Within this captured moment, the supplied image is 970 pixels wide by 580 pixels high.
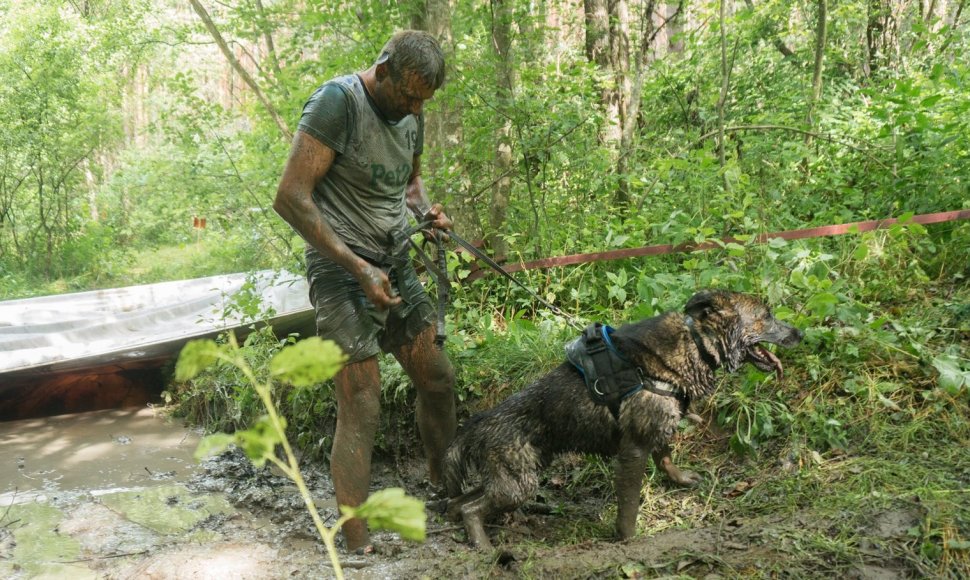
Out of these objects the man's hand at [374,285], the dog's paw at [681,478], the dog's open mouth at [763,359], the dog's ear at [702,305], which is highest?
the man's hand at [374,285]

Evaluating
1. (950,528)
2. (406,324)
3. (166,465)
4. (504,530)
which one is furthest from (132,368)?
(950,528)

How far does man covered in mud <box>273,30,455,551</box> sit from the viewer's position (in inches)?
129

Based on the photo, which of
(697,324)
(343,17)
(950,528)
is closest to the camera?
(950,528)

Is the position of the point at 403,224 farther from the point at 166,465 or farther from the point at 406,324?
the point at 166,465

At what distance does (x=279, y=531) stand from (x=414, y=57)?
111 inches

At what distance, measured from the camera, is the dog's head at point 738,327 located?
11.7ft

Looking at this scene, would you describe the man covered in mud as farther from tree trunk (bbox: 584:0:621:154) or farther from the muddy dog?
tree trunk (bbox: 584:0:621:154)

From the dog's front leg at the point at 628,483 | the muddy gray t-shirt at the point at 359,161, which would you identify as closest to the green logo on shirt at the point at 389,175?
the muddy gray t-shirt at the point at 359,161

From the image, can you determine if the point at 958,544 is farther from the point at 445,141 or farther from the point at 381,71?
the point at 445,141

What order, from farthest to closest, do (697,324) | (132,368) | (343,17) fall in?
(343,17) → (132,368) → (697,324)

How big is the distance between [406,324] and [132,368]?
3.91m

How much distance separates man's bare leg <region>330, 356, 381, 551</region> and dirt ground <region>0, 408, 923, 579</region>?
337 millimetres

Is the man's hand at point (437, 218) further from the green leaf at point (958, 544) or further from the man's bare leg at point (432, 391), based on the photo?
the green leaf at point (958, 544)

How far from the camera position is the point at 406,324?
386 centimetres
